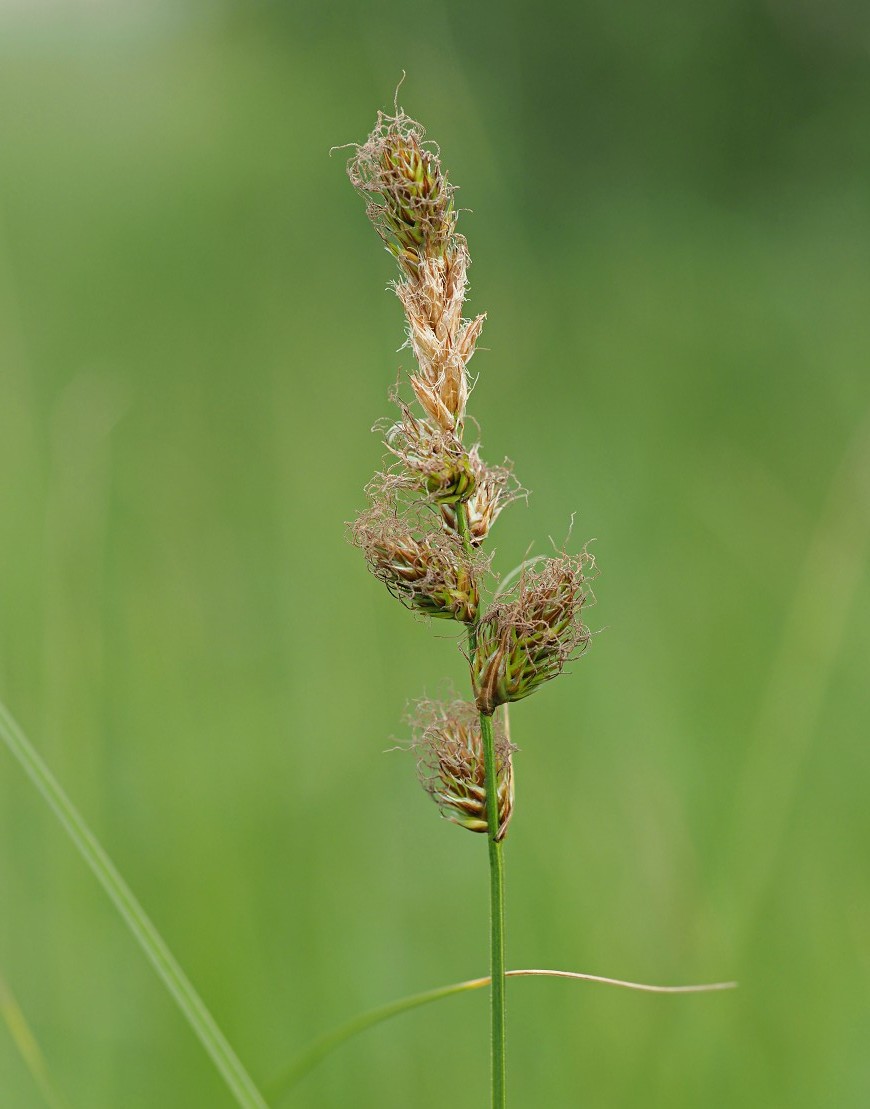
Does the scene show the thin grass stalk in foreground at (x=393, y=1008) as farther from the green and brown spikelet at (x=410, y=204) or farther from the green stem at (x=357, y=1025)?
the green and brown spikelet at (x=410, y=204)

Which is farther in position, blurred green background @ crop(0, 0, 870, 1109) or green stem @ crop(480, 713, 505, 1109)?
blurred green background @ crop(0, 0, 870, 1109)


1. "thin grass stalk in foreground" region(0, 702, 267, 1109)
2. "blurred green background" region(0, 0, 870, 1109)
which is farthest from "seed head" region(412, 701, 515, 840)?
"blurred green background" region(0, 0, 870, 1109)

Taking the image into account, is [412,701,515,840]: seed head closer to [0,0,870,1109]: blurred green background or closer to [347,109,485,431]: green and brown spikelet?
[347,109,485,431]: green and brown spikelet

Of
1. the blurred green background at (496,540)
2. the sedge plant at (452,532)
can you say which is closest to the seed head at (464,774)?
the sedge plant at (452,532)

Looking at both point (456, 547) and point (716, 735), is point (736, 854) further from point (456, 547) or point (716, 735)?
point (456, 547)

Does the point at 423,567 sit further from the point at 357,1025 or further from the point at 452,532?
the point at 357,1025

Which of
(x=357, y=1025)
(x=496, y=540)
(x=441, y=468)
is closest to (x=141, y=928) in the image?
(x=357, y=1025)
